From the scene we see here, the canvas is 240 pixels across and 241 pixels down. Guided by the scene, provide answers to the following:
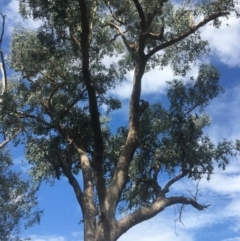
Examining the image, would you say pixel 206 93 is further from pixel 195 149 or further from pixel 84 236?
pixel 84 236

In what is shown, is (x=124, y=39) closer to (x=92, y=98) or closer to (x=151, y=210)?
(x=92, y=98)

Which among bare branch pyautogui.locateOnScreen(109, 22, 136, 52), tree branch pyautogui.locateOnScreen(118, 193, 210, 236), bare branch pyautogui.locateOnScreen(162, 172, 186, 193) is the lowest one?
tree branch pyautogui.locateOnScreen(118, 193, 210, 236)

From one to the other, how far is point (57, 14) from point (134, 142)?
4733 millimetres

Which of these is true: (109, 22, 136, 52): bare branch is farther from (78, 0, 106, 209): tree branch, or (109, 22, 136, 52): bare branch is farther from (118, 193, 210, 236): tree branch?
(118, 193, 210, 236): tree branch

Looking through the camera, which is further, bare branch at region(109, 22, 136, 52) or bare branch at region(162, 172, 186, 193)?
bare branch at region(109, 22, 136, 52)

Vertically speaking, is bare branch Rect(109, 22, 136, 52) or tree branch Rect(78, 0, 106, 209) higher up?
bare branch Rect(109, 22, 136, 52)

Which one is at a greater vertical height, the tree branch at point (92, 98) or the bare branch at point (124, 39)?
the bare branch at point (124, 39)

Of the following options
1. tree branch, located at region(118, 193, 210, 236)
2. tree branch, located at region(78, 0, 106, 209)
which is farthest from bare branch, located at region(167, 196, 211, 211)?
tree branch, located at region(78, 0, 106, 209)

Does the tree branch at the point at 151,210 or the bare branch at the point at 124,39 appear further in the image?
the bare branch at the point at 124,39

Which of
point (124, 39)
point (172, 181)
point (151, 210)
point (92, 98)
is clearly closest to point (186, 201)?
point (172, 181)

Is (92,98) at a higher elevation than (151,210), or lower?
higher

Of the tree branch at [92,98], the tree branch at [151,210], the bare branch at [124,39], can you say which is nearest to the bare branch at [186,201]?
the tree branch at [151,210]

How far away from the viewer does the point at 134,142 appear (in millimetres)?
14031

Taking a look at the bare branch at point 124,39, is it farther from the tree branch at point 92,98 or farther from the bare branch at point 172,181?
the bare branch at point 172,181
